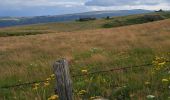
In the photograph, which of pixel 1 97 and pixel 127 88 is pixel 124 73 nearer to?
pixel 127 88

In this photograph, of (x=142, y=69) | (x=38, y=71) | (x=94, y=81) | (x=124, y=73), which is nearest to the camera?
(x=94, y=81)

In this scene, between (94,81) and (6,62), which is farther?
(6,62)

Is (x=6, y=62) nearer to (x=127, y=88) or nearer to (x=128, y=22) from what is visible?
(x=127, y=88)

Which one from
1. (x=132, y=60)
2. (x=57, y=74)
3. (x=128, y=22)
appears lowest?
(x=128, y=22)

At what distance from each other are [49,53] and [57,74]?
47.2 ft

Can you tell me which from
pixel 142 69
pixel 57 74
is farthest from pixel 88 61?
pixel 57 74

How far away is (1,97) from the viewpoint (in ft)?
36.8

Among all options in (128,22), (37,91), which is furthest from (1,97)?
(128,22)

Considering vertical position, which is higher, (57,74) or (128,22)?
(57,74)

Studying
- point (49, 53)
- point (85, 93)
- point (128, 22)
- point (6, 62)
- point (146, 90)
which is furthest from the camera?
point (128, 22)

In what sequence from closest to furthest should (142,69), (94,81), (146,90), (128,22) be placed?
1. (146,90)
2. (94,81)
3. (142,69)
4. (128,22)

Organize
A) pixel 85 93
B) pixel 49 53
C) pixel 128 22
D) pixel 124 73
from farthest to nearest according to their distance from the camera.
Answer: pixel 128 22 → pixel 49 53 → pixel 124 73 → pixel 85 93

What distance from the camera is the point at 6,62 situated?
62.4ft

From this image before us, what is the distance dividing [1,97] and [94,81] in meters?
2.57
